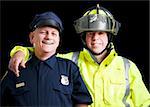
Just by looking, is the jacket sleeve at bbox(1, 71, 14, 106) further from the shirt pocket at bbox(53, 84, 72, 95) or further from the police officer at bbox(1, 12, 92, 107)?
the shirt pocket at bbox(53, 84, 72, 95)

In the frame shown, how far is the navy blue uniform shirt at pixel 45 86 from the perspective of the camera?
A: 2387 mm

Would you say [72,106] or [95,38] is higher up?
[95,38]

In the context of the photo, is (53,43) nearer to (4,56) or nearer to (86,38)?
(86,38)

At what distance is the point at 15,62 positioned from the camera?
2465mm

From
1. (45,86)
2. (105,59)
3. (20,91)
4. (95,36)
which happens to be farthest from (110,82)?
(20,91)

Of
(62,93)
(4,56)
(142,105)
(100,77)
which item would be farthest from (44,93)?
(4,56)

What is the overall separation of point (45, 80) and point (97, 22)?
65 cm

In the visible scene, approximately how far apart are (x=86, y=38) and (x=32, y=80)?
585 millimetres

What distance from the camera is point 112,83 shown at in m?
2.76

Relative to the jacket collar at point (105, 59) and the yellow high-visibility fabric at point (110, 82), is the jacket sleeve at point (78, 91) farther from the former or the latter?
the jacket collar at point (105, 59)

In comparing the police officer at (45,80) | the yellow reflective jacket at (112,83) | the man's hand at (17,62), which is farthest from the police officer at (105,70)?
the police officer at (45,80)

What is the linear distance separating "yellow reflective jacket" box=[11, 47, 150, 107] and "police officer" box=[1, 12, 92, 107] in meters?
0.26

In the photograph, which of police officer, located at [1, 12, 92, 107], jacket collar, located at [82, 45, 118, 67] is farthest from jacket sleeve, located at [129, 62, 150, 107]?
police officer, located at [1, 12, 92, 107]

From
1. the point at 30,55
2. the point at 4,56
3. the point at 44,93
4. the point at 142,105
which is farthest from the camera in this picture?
the point at 4,56
